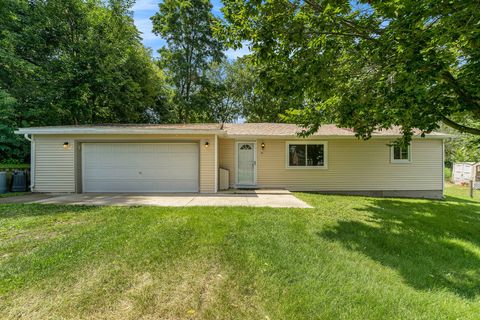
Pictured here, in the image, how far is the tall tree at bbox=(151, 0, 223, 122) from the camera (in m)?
18.4


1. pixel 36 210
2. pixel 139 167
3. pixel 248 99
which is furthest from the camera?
pixel 248 99

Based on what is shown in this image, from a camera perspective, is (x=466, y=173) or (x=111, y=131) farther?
(x=466, y=173)

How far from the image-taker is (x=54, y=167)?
29.3ft

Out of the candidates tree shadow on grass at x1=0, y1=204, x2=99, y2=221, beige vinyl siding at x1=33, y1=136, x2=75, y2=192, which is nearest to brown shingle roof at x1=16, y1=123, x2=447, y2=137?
beige vinyl siding at x1=33, y1=136, x2=75, y2=192

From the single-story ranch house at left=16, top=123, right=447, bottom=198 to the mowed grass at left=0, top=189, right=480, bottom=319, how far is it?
3758 millimetres

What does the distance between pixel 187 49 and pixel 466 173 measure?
931 inches

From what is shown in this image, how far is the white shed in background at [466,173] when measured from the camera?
16097 mm

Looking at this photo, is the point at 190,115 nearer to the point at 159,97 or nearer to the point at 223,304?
the point at 159,97

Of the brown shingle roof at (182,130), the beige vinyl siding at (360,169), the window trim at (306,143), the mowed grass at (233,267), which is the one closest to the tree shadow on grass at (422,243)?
the mowed grass at (233,267)

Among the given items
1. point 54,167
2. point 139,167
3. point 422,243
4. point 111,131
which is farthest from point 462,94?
point 54,167

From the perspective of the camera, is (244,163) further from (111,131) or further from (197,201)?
(111,131)

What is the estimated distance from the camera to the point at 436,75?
13.1 feet

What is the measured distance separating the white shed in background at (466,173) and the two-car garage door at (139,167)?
735 inches

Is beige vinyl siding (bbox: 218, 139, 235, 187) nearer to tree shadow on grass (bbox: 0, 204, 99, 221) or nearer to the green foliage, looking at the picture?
tree shadow on grass (bbox: 0, 204, 99, 221)
